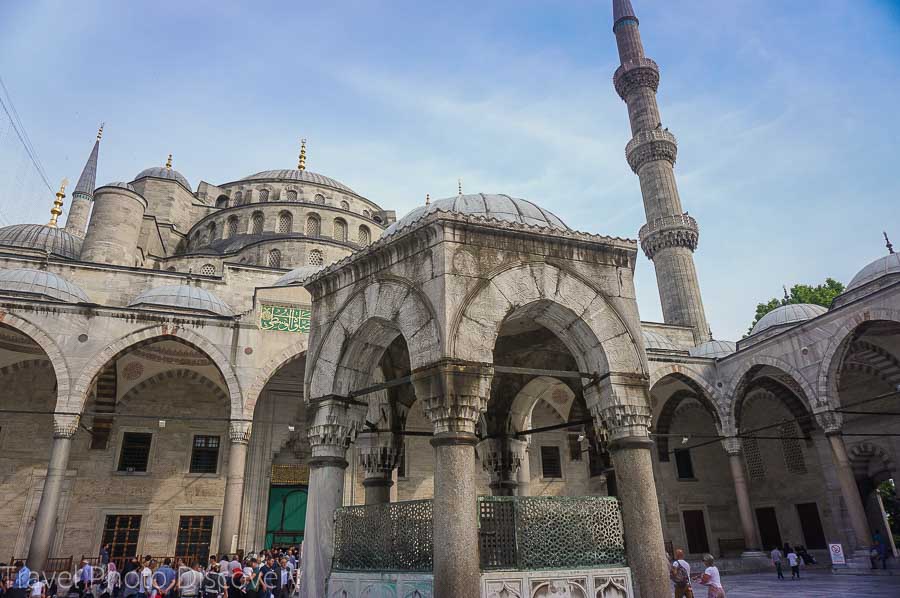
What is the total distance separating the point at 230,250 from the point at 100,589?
12436mm

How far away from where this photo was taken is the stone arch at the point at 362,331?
176 inches

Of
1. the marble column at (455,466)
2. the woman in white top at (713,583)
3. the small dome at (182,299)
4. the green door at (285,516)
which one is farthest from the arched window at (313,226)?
the woman in white top at (713,583)

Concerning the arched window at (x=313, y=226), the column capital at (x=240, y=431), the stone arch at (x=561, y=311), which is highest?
the arched window at (x=313, y=226)

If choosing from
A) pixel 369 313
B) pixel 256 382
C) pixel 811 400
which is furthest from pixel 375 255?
pixel 811 400

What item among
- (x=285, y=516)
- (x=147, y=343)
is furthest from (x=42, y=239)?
(x=285, y=516)

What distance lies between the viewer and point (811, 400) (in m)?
12.3

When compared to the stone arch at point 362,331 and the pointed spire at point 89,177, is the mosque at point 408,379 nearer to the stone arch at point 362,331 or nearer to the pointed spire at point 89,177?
the stone arch at point 362,331

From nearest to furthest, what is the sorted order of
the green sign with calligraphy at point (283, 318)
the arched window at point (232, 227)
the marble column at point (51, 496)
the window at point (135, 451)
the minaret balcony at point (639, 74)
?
the marble column at point (51, 496)
the green sign with calligraphy at point (283, 318)
the window at point (135, 451)
the arched window at point (232, 227)
the minaret balcony at point (639, 74)

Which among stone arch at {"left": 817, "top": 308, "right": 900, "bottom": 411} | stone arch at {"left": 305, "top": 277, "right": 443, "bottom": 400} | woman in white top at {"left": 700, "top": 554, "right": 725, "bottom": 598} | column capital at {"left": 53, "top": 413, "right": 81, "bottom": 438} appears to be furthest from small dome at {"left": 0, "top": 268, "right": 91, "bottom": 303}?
stone arch at {"left": 817, "top": 308, "right": 900, "bottom": 411}

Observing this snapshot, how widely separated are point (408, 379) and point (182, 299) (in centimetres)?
1203

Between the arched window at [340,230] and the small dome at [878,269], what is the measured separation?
1680cm

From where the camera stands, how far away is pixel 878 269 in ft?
50.1

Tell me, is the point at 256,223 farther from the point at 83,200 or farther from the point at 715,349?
the point at 715,349

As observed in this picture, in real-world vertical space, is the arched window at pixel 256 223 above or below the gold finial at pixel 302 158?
below
